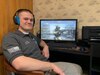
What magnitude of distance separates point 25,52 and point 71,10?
1.25 meters

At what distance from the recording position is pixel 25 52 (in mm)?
2000

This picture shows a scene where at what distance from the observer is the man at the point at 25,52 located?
174cm

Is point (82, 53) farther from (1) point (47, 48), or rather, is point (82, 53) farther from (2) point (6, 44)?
(2) point (6, 44)

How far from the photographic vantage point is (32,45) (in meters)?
2.11

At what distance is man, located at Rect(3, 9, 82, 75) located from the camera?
68.6 inches

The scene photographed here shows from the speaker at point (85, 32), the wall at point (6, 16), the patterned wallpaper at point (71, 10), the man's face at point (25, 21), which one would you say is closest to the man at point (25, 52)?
the man's face at point (25, 21)

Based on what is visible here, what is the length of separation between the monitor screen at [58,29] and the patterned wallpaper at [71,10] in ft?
0.56

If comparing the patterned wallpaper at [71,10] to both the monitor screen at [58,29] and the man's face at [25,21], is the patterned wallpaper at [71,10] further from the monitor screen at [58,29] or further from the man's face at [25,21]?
the man's face at [25,21]

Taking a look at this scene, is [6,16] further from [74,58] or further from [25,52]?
[74,58]

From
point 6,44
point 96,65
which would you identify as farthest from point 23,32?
point 96,65

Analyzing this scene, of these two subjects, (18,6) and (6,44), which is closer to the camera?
(6,44)

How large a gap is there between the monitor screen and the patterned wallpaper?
6.8 inches

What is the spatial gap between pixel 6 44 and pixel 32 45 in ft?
1.10

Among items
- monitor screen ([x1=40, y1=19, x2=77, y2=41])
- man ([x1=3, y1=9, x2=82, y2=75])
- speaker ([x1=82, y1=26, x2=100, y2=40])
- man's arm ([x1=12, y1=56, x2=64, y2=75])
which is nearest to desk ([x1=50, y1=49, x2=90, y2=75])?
monitor screen ([x1=40, y1=19, x2=77, y2=41])
